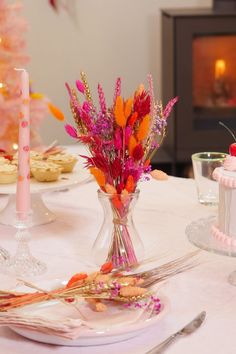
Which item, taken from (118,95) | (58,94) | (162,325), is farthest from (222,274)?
(58,94)

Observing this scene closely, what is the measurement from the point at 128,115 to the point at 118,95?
0.04 metres

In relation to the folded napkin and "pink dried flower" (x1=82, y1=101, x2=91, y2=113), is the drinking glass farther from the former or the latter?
the folded napkin

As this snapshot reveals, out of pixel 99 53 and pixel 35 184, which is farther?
pixel 99 53

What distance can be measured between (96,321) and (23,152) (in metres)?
0.37

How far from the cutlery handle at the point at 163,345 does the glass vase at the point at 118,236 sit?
27 cm

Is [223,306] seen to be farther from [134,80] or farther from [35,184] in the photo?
[134,80]

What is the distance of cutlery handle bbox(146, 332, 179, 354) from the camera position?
42.6 inches

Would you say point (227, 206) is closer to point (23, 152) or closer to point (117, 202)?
point (117, 202)

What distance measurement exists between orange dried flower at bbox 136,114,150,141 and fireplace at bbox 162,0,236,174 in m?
2.43

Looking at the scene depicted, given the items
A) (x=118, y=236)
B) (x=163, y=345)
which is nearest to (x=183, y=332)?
(x=163, y=345)

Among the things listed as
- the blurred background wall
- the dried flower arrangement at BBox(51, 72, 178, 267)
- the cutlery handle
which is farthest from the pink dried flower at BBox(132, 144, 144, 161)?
the blurred background wall

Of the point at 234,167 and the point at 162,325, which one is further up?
the point at 234,167

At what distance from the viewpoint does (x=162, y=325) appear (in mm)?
1182

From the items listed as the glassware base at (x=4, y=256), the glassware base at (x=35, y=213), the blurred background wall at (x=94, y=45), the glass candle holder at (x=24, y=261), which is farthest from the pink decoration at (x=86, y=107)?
the blurred background wall at (x=94, y=45)
